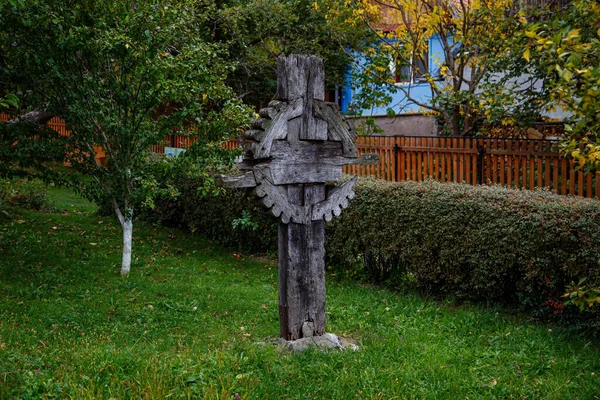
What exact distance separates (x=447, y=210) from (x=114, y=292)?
448 cm

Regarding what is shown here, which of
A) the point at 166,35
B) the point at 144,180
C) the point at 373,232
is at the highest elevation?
the point at 166,35

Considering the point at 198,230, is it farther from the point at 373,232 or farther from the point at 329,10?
the point at 329,10

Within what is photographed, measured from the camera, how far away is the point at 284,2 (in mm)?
18156

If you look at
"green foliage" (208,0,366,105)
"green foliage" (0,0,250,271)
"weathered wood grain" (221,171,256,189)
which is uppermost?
"green foliage" (208,0,366,105)

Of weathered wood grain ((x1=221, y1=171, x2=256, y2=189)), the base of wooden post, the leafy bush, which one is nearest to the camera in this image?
weathered wood grain ((x1=221, y1=171, x2=256, y2=189))

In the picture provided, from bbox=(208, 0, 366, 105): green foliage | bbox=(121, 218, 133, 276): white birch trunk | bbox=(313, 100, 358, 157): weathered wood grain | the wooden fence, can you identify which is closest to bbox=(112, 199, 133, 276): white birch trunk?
bbox=(121, 218, 133, 276): white birch trunk

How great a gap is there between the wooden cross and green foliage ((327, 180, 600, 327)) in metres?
2.30

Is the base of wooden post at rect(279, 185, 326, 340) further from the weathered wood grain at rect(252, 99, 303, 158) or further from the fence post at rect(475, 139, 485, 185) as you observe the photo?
the fence post at rect(475, 139, 485, 185)

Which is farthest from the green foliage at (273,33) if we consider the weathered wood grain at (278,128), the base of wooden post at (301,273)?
the base of wooden post at (301,273)

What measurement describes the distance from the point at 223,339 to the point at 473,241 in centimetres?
333

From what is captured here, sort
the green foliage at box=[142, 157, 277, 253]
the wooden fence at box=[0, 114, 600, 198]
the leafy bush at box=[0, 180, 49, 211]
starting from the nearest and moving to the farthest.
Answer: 1. the wooden fence at box=[0, 114, 600, 198]
2. the green foliage at box=[142, 157, 277, 253]
3. the leafy bush at box=[0, 180, 49, 211]

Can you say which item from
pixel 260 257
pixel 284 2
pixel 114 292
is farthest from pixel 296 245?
pixel 284 2

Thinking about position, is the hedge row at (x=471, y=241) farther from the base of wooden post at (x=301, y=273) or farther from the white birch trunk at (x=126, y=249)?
the white birch trunk at (x=126, y=249)

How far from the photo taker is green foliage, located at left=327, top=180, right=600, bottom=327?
7.15 m
